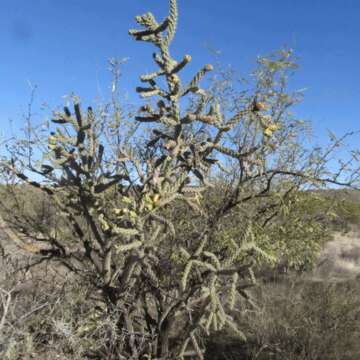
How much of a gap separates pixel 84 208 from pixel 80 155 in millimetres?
452

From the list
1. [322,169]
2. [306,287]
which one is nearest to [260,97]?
[322,169]

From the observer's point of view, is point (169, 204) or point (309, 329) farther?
point (309, 329)

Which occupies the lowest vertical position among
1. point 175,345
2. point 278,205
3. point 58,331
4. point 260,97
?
point 175,345

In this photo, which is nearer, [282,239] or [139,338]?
[139,338]

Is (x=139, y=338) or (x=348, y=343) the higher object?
(x=139, y=338)

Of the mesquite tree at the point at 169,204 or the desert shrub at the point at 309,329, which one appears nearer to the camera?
the mesquite tree at the point at 169,204

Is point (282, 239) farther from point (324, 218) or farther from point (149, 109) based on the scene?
point (149, 109)

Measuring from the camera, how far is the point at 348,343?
6.49 m

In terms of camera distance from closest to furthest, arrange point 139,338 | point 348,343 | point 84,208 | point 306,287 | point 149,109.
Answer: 1. point 149,109
2. point 84,208
3. point 139,338
4. point 348,343
5. point 306,287

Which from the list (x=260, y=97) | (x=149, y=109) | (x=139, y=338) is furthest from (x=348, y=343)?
(x=149, y=109)

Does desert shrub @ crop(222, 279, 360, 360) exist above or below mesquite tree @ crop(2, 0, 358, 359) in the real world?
below

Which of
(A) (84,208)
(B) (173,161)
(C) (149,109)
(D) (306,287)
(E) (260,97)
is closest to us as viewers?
(C) (149,109)

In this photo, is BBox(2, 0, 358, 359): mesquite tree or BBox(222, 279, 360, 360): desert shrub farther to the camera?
BBox(222, 279, 360, 360): desert shrub

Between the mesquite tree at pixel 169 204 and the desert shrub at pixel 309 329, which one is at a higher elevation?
the mesquite tree at pixel 169 204
